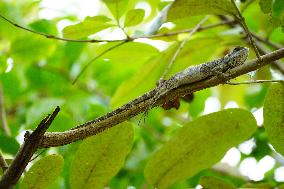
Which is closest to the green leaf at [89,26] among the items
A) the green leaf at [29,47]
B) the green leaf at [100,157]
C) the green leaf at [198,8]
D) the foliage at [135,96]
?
the foliage at [135,96]

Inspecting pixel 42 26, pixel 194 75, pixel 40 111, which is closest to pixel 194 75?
pixel 194 75

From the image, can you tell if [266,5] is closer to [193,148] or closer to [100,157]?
[193,148]

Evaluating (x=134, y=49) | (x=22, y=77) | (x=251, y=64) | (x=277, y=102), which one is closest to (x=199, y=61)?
(x=134, y=49)

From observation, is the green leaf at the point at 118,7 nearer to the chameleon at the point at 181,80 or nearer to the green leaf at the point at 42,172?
the chameleon at the point at 181,80

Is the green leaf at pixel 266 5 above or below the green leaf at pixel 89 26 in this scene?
above

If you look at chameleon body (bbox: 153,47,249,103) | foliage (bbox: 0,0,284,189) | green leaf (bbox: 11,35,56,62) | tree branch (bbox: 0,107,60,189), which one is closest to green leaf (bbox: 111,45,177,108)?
foliage (bbox: 0,0,284,189)

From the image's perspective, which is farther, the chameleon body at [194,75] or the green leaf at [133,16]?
the green leaf at [133,16]
